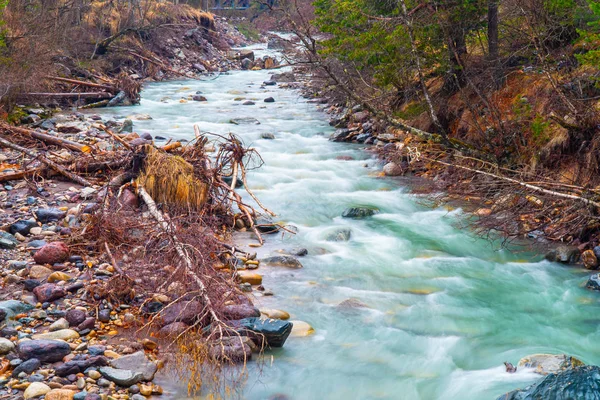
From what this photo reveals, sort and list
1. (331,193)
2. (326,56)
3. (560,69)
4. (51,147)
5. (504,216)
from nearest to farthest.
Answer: (504,216) → (560,69) → (51,147) → (331,193) → (326,56)

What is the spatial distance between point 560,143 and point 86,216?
6.50m

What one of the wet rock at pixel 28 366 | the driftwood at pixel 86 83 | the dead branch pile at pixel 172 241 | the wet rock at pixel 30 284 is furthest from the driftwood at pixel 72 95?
the wet rock at pixel 28 366

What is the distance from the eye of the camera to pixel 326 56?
43.0 ft

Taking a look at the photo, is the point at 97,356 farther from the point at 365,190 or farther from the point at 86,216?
the point at 365,190

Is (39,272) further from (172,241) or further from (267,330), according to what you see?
(267,330)

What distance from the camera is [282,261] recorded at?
6.95 m

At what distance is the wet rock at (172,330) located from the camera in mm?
4828

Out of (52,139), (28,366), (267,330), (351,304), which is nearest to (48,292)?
(28,366)

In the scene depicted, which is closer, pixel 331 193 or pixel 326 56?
pixel 331 193

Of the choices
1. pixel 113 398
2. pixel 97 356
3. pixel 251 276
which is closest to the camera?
pixel 113 398

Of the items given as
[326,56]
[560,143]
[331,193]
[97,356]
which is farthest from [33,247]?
[326,56]

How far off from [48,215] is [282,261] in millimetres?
2862

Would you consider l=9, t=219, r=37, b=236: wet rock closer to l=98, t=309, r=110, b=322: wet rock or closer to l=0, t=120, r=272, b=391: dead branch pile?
l=0, t=120, r=272, b=391: dead branch pile

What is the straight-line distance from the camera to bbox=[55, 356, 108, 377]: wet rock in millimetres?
4055
